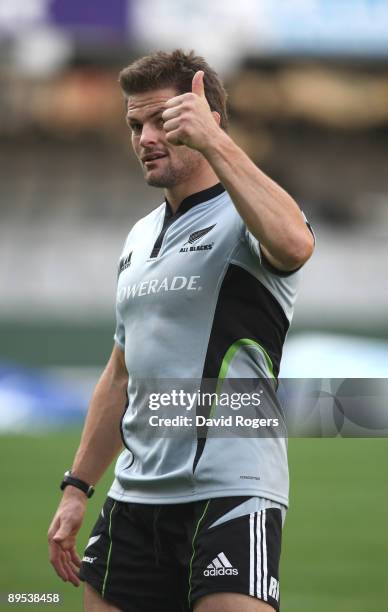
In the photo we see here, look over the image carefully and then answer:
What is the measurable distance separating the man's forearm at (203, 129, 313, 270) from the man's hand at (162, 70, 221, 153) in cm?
3

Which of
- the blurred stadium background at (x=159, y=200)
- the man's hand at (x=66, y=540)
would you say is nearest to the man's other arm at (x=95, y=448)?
the man's hand at (x=66, y=540)

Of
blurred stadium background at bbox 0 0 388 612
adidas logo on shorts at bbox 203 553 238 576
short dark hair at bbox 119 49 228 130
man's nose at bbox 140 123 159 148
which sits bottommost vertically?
adidas logo on shorts at bbox 203 553 238 576

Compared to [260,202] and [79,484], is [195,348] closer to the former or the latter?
[260,202]

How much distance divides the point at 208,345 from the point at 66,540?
2.21ft

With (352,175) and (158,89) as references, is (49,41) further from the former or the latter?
(158,89)

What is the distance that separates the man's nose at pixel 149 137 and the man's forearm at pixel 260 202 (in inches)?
13.7

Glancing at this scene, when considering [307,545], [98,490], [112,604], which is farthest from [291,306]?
[98,490]

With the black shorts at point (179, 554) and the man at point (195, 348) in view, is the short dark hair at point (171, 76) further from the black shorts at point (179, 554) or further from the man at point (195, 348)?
the black shorts at point (179, 554)

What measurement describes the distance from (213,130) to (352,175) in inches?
883

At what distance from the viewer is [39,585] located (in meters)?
5.73

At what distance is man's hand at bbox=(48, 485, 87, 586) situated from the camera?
10.3ft

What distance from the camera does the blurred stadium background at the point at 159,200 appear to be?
8.51m
